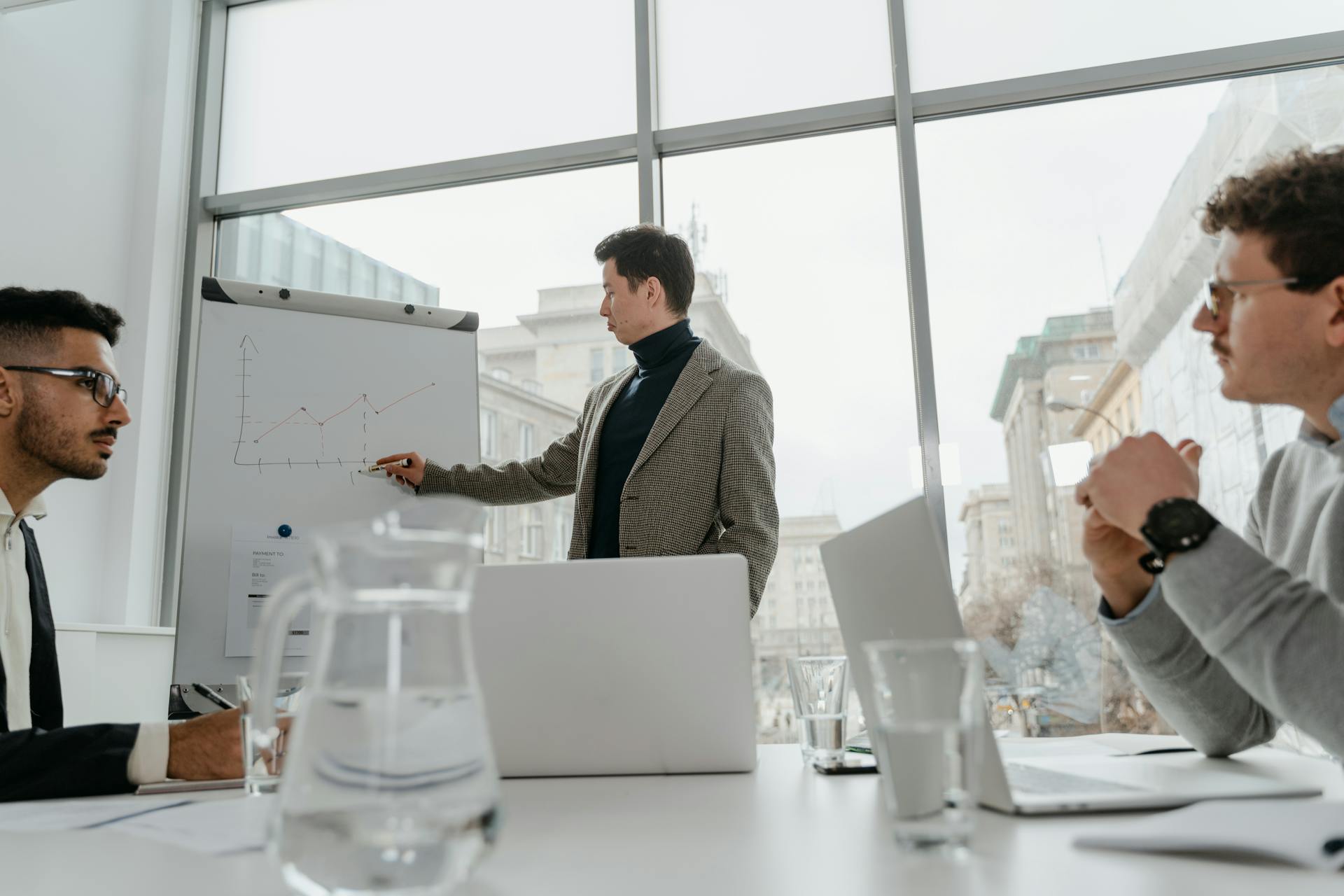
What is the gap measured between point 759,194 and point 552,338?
2.85 feet

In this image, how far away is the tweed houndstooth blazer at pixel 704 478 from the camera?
222 centimetres

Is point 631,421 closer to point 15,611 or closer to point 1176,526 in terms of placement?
point 15,611

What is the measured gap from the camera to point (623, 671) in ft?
3.60

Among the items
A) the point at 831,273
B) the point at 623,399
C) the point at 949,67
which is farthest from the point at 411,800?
the point at 949,67

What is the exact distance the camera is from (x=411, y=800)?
0.46m

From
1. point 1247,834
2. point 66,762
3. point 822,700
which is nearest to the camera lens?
point 1247,834

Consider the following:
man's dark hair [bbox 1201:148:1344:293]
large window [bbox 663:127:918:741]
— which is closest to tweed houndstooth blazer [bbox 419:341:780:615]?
large window [bbox 663:127:918:741]

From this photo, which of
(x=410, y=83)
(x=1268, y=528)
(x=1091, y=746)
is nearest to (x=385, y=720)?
(x=1091, y=746)

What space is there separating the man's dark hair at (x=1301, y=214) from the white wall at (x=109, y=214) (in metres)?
3.51

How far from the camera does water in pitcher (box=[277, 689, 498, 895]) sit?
0.46 metres

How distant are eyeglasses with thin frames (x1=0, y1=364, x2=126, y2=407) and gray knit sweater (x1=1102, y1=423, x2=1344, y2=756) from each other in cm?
191

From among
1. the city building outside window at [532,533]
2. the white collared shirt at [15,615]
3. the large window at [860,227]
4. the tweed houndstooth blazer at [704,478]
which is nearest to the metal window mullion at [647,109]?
the large window at [860,227]

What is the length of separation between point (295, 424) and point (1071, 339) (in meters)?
2.27

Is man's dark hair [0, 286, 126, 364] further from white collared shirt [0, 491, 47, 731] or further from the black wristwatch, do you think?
the black wristwatch
